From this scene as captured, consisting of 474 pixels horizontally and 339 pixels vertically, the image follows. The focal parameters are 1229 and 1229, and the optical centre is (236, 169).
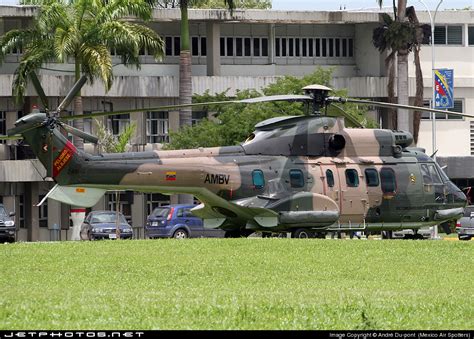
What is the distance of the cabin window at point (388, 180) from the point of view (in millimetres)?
34938

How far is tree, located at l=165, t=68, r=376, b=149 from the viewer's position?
55094mm

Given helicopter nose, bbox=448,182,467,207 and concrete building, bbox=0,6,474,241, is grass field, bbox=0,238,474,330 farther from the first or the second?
concrete building, bbox=0,6,474,241

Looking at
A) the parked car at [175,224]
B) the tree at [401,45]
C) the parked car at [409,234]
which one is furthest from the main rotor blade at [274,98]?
the tree at [401,45]

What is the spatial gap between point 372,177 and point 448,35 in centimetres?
3888

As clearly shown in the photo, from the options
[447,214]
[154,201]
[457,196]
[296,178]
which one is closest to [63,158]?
[296,178]

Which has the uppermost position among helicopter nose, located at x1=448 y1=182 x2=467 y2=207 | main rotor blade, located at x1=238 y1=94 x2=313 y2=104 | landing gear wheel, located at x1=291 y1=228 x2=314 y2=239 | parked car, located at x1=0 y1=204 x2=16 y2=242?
main rotor blade, located at x1=238 y1=94 x2=313 y2=104

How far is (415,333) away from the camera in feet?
50.2

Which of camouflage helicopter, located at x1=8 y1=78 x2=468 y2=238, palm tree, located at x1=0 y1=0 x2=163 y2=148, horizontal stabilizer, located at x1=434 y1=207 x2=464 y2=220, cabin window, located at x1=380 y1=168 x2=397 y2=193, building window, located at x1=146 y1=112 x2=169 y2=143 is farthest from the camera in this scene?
building window, located at x1=146 y1=112 x2=169 y2=143

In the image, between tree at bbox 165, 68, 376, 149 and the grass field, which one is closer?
the grass field

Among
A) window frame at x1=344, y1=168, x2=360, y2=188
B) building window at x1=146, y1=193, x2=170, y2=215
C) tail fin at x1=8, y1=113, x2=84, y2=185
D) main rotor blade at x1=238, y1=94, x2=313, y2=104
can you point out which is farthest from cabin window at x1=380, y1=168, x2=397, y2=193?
building window at x1=146, y1=193, x2=170, y2=215

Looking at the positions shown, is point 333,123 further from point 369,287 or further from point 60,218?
point 60,218

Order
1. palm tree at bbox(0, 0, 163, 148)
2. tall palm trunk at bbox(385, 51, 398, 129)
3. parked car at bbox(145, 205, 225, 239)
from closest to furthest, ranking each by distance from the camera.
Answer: parked car at bbox(145, 205, 225, 239) → palm tree at bbox(0, 0, 163, 148) → tall palm trunk at bbox(385, 51, 398, 129)

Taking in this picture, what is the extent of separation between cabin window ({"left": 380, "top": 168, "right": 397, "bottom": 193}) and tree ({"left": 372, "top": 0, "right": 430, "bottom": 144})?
2777 centimetres

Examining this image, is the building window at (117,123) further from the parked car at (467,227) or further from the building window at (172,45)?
the parked car at (467,227)
